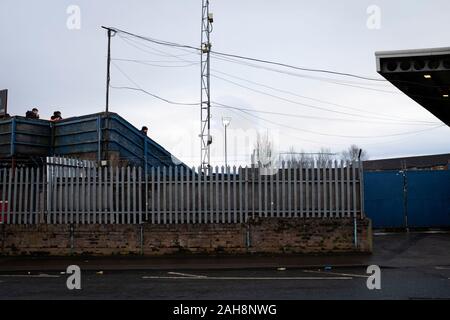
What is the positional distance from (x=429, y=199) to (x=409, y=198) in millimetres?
741

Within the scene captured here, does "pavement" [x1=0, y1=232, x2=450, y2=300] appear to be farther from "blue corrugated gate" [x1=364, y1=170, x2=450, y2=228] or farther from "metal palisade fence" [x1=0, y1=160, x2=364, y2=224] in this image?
"blue corrugated gate" [x1=364, y1=170, x2=450, y2=228]

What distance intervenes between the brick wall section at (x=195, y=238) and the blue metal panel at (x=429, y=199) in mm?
6867

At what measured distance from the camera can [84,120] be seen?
1928 centimetres

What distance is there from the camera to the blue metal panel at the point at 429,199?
1978cm

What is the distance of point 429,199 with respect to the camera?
19828mm

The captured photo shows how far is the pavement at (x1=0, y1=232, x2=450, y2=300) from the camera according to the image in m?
8.85

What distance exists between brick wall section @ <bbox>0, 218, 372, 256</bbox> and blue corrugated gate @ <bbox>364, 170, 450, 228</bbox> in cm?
656

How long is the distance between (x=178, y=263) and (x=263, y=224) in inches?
104

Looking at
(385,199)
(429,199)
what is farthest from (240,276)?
(429,199)

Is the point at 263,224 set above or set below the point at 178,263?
above

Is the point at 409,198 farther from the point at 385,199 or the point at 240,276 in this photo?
the point at 240,276

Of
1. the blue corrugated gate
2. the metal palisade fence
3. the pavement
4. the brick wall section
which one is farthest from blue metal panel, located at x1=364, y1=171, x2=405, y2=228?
the brick wall section

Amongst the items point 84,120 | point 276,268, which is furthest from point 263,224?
point 84,120
